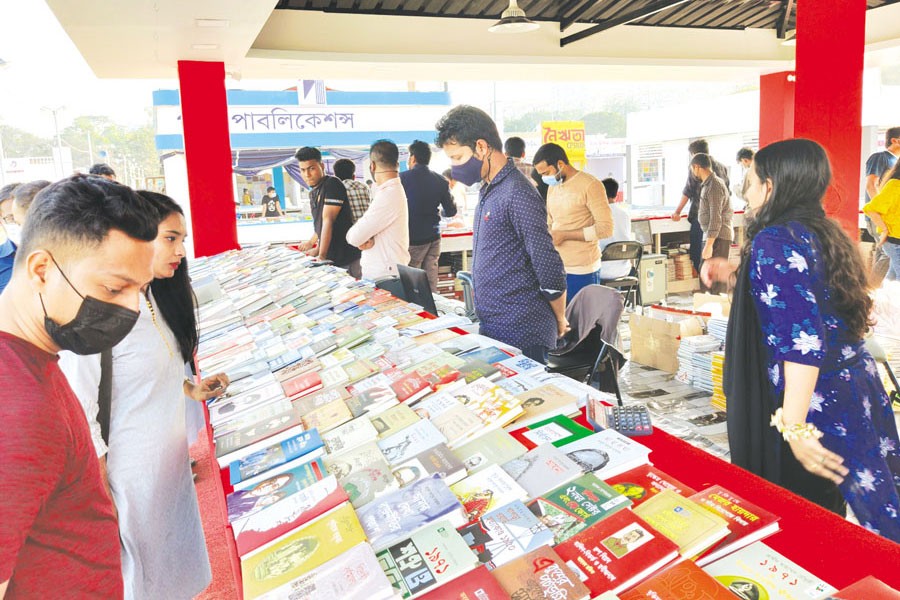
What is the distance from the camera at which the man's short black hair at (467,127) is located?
2410 millimetres

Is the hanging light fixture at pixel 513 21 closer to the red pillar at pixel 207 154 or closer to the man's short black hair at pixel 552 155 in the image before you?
the man's short black hair at pixel 552 155

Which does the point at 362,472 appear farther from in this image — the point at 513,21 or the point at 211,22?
the point at 211,22

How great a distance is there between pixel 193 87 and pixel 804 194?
6.07 meters

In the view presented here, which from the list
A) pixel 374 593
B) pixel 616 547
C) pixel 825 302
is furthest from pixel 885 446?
pixel 374 593

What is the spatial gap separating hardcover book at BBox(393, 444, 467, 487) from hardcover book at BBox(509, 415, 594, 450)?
19 cm

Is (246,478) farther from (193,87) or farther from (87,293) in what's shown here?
(193,87)

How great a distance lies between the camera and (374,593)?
35.1 inches

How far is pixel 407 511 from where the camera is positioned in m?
1.09

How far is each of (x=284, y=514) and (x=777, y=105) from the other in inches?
378

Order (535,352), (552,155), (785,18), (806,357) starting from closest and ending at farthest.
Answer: (806,357), (535,352), (552,155), (785,18)

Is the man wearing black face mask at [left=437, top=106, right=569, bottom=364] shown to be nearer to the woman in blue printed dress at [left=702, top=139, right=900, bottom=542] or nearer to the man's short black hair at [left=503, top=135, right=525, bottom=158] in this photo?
the woman in blue printed dress at [left=702, top=139, right=900, bottom=542]

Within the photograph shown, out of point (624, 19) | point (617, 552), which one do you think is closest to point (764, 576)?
point (617, 552)

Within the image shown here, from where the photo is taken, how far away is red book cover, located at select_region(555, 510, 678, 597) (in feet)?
2.97

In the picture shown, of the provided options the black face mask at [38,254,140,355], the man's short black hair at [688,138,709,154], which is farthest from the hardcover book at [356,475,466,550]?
the man's short black hair at [688,138,709,154]
